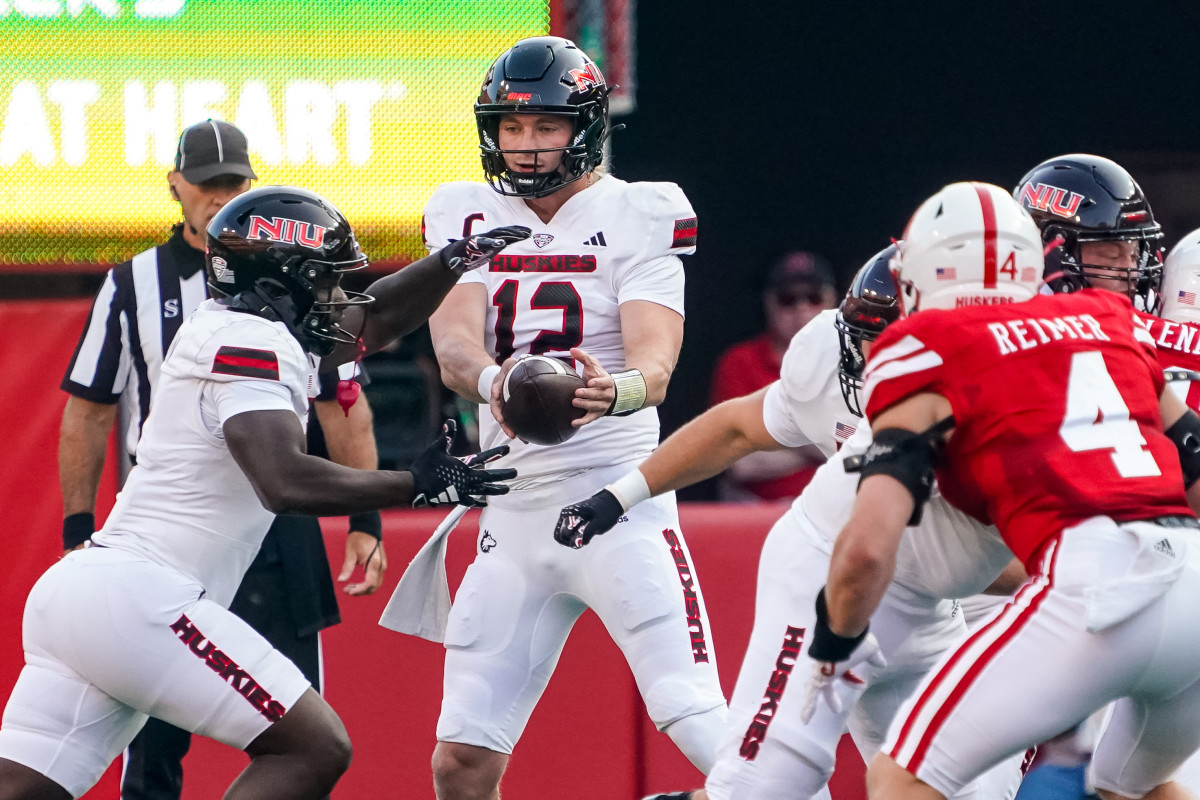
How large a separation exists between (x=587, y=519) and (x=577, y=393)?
0.28 metres

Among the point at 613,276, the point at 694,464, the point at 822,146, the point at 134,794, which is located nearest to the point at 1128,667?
the point at 694,464

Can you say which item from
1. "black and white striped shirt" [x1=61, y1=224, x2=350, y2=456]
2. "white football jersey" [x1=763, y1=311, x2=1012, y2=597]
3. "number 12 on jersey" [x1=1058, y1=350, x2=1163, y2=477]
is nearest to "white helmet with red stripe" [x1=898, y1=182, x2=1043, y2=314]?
"number 12 on jersey" [x1=1058, y1=350, x2=1163, y2=477]

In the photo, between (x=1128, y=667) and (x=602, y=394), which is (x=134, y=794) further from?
(x=1128, y=667)

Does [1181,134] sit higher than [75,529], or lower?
higher

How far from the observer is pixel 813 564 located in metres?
3.26

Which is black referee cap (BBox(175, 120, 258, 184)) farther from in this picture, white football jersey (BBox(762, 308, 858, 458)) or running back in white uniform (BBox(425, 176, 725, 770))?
white football jersey (BBox(762, 308, 858, 458))

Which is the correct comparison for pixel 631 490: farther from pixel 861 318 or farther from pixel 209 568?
pixel 209 568

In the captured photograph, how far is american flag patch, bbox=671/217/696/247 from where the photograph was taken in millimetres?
4027

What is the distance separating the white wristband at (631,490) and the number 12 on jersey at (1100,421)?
1.13 m

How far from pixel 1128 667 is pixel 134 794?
2.61 metres

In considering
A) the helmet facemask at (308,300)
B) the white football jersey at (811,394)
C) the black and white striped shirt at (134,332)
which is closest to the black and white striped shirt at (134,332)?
the black and white striped shirt at (134,332)

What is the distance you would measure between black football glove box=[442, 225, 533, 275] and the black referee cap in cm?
91

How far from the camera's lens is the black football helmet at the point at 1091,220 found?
13.2ft

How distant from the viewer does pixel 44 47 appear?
5.67 meters
